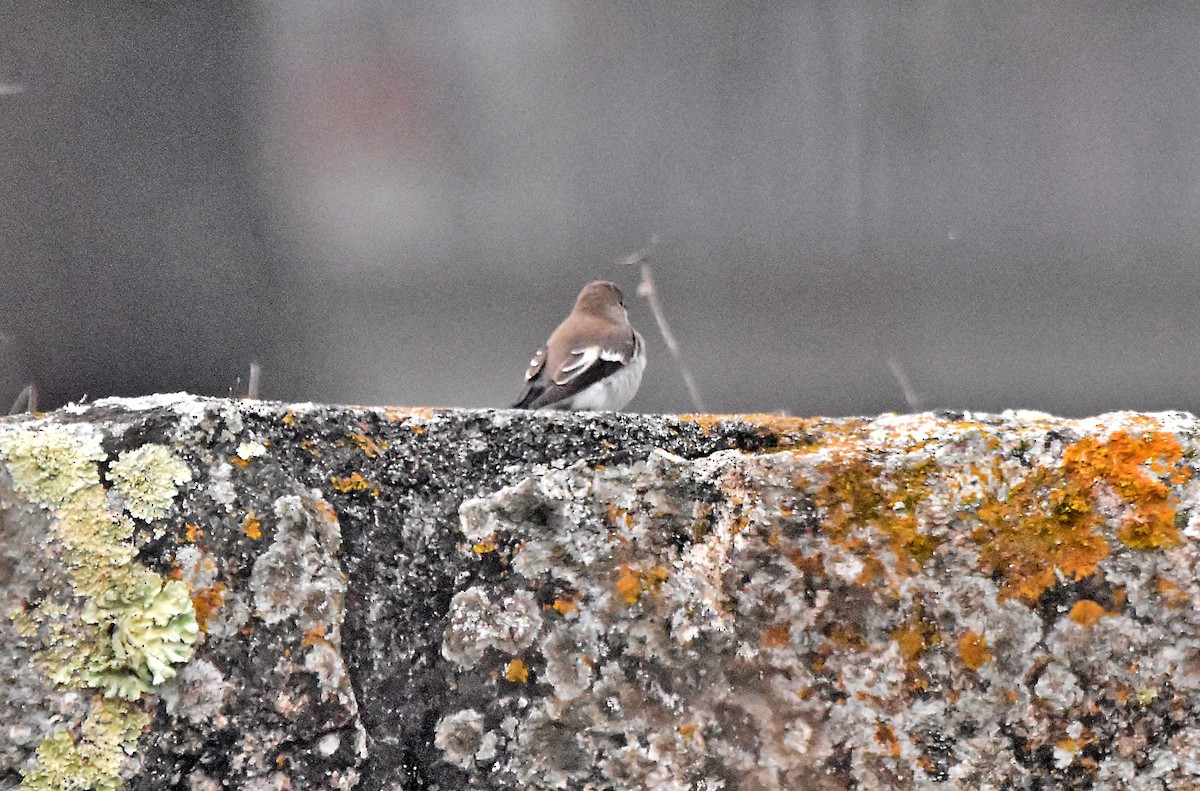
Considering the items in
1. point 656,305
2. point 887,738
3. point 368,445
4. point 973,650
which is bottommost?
point 887,738

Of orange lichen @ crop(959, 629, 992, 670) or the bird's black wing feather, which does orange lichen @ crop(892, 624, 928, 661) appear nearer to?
orange lichen @ crop(959, 629, 992, 670)

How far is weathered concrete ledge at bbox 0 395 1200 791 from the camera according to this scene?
2.03 m

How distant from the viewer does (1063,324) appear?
130 inches

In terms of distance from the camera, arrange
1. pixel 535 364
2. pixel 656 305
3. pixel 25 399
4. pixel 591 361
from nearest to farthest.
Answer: pixel 25 399, pixel 656 305, pixel 535 364, pixel 591 361

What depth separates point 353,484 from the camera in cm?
221

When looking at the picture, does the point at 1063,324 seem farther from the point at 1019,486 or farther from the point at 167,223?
the point at 167,223

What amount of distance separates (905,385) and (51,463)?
194 centimetres

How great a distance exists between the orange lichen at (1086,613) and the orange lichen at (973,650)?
147 mm

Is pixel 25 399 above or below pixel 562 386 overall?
above

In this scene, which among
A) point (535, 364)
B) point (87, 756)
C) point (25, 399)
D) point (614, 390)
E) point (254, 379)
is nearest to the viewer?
point (87, 756)

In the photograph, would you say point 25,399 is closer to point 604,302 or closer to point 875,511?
point 875,511

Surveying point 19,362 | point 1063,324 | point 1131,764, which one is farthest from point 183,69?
point 1131,764

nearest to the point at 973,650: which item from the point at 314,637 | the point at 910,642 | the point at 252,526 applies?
the point at 910,642

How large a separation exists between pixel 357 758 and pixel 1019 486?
1.17 m
